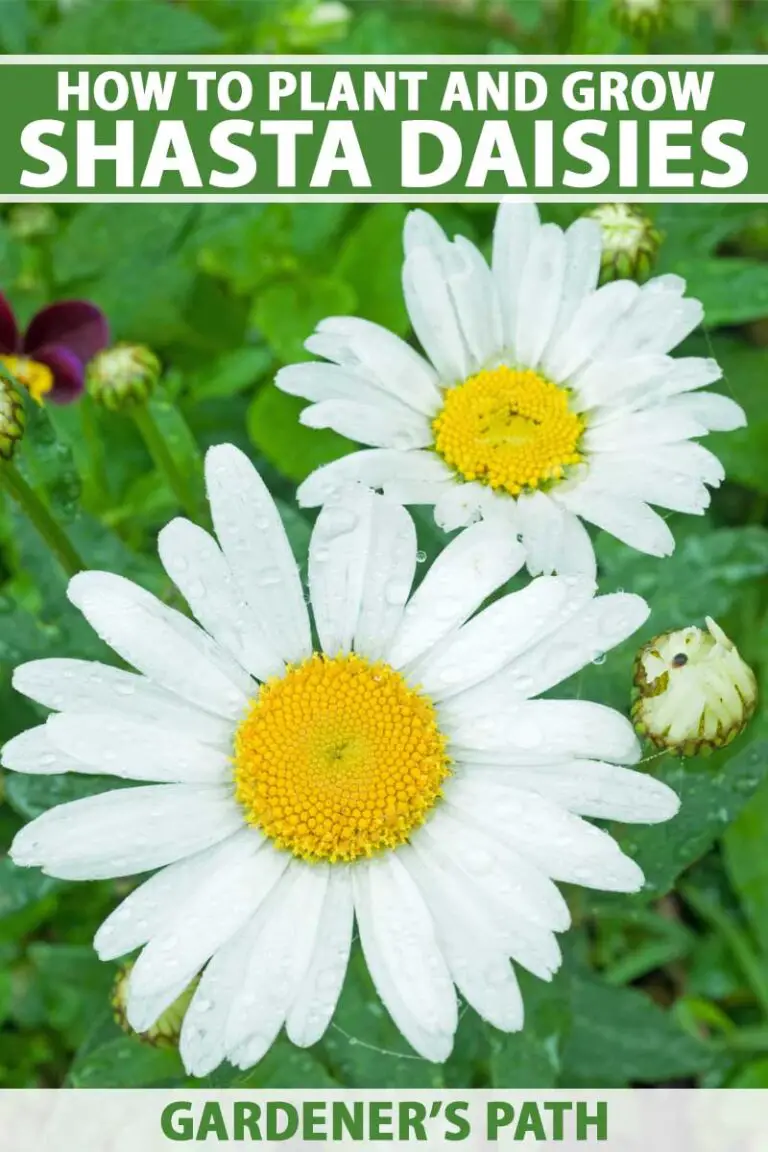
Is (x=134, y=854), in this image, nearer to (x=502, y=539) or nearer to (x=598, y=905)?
(x=502, y=539)

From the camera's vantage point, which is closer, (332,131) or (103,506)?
(332,131)

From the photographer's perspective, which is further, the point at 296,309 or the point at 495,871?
the point at 296,309

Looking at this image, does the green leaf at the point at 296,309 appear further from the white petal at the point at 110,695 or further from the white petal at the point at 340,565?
the white petal at the point at 110,695

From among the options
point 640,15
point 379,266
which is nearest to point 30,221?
point 379,266

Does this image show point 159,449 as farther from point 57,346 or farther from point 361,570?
point 361,570

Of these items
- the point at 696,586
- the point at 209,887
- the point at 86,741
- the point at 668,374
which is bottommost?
the point at 209,887
